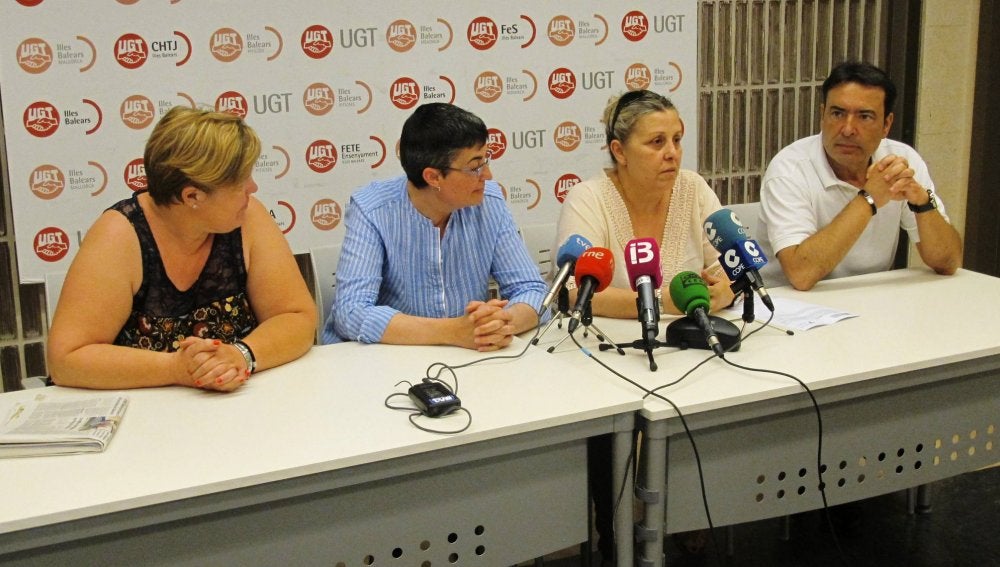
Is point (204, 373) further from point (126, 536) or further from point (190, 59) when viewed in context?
point (190, 59)

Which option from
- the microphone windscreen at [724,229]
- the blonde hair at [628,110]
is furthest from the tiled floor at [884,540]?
the blonde hair at [628,110]

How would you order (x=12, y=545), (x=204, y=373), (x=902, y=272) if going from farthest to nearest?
1. (x=902, y=272)
2. (x=204, y=373)
3. (x=12, y=545)

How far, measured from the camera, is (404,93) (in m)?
3.27

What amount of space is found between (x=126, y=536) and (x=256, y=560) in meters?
0.21

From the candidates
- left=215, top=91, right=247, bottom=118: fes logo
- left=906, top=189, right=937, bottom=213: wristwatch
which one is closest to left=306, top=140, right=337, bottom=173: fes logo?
left=215, top=91, right=247, bottom=118: fes logo

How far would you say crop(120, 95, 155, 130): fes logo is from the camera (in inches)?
116

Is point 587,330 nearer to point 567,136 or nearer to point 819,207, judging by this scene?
point 819,207

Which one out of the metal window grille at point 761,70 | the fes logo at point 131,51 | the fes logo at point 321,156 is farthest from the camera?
the metal window grille at point 761,70

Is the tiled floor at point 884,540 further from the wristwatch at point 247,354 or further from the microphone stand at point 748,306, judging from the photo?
the wristwatch at point 247,354

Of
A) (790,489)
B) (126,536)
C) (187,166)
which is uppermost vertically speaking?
(187,166)

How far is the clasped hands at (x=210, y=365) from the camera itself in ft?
5.81

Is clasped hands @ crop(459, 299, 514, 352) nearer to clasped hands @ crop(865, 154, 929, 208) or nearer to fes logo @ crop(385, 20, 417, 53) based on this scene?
clasped hands @ crop(865, 154, 929, 208)

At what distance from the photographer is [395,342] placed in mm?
2131

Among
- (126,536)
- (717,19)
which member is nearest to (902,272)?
(717,19)
